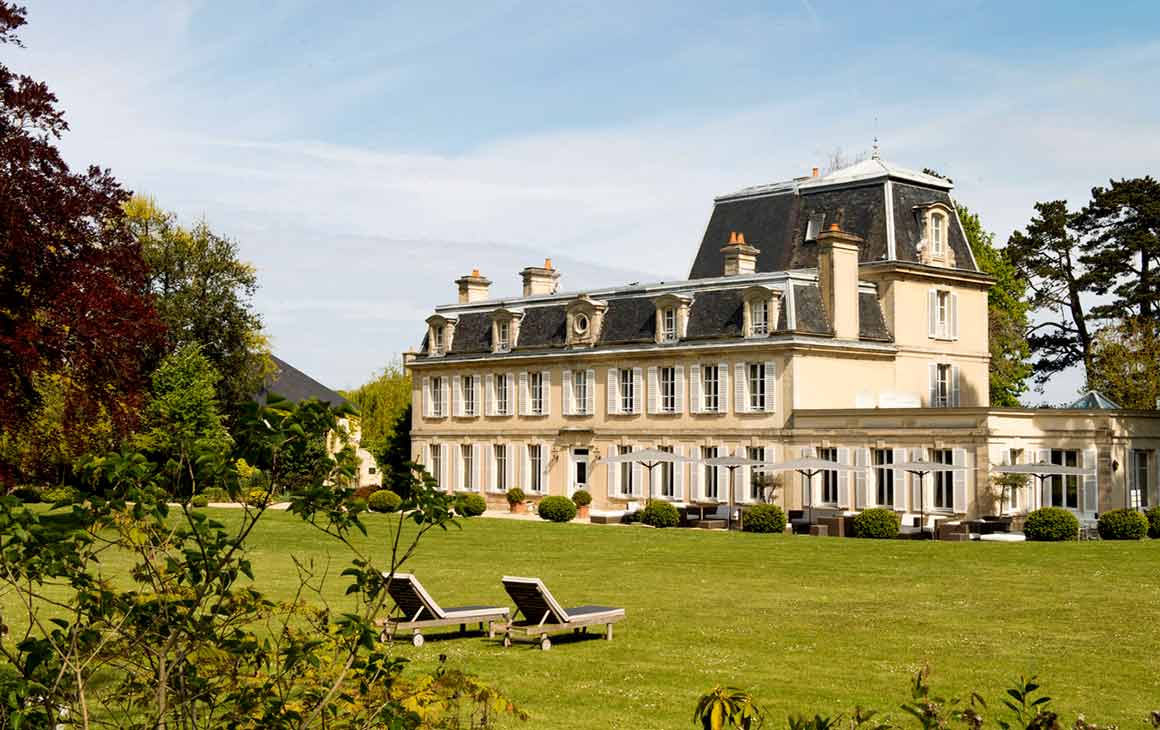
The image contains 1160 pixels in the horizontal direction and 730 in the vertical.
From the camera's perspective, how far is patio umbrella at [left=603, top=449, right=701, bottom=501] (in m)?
42.5

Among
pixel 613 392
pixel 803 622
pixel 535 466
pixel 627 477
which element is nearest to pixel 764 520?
pixel 627 477

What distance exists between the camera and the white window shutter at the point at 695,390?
146ft

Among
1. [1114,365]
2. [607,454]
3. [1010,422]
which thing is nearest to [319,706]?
[1010,422]

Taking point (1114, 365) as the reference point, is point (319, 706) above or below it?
below

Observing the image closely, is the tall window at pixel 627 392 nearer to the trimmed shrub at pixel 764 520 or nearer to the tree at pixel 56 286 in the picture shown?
the trimmed shrub at pixel 764 520

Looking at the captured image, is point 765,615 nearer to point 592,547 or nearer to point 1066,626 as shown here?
point 1066,626

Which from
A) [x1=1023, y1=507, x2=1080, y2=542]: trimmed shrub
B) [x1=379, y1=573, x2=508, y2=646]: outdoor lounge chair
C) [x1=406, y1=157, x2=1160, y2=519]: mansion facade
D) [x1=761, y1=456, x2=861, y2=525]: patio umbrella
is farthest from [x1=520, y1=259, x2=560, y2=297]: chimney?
[x1=379, y1=573, x2=508, y2=646]: outdoor lounge chair

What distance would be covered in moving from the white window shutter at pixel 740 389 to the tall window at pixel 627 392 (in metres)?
4.17

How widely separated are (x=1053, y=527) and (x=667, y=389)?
14849 millimetres

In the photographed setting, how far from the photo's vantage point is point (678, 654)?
47.5ft

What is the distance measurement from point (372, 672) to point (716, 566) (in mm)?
18842

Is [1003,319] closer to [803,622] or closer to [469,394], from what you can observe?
[469,394]

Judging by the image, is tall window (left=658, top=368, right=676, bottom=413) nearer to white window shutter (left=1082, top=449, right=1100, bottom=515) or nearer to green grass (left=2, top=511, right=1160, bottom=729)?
white window shutter (left=1082, top=449, right=1100, bottom=515)

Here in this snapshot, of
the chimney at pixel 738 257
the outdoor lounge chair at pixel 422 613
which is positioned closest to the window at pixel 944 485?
Result: the chimney at pixel 738 257
